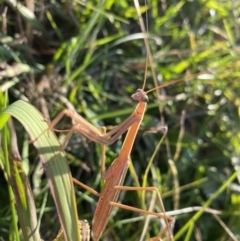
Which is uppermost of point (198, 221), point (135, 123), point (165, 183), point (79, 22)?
point (79, 22)

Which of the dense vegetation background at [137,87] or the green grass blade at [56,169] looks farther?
the dense vegetation background at [137,87]

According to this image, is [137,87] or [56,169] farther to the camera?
[137,87]

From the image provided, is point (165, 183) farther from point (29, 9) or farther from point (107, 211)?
point (29, 9)

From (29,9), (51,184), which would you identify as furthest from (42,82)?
(51,184)

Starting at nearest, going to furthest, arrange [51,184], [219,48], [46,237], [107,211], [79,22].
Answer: [51,184]
[107,211]
[46,237]
[79,22]
[219,48]

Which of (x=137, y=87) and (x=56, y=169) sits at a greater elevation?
(x=56, y=169)

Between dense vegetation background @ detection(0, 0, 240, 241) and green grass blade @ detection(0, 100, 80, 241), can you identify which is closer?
green grass blade @ detection(0, 100, 80, 241)

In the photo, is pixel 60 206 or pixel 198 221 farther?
pixel 198 221

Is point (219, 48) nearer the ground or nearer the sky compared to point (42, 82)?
nearer the ground
